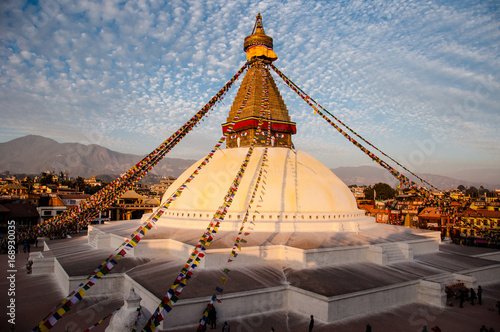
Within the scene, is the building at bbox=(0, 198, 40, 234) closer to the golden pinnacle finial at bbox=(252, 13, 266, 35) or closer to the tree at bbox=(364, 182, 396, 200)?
the golden pinnacle finial at bbox=(252, 13, 266, 35)

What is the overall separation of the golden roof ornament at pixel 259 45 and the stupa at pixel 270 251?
0.05m

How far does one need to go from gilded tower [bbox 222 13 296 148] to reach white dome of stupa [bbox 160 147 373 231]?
3.81 ft

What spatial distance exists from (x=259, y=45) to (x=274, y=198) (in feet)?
25.1

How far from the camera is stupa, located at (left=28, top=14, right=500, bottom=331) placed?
766cm

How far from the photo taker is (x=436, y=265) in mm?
Result: 10555

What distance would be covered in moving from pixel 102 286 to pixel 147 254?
184 centimetres

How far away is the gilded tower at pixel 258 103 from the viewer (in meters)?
14.6

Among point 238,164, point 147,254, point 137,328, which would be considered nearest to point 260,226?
point 238,164

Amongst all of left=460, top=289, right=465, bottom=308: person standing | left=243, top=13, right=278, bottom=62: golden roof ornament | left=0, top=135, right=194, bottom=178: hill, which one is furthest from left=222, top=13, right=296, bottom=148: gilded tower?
left=0, top=135, right=194, bottom=178: hill

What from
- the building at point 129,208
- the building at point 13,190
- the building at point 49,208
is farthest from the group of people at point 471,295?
the building at point 13,190

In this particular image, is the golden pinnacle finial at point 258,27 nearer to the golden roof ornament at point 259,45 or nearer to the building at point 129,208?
the golden roof ornament at point 259,45

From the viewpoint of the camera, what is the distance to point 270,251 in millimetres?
9883

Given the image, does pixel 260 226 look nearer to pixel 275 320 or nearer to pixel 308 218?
pixel 308 218

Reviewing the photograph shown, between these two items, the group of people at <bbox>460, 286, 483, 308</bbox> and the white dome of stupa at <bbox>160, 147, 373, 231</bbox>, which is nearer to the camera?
the group of people at <bbox>460, 286, 483, 308</bbox>
